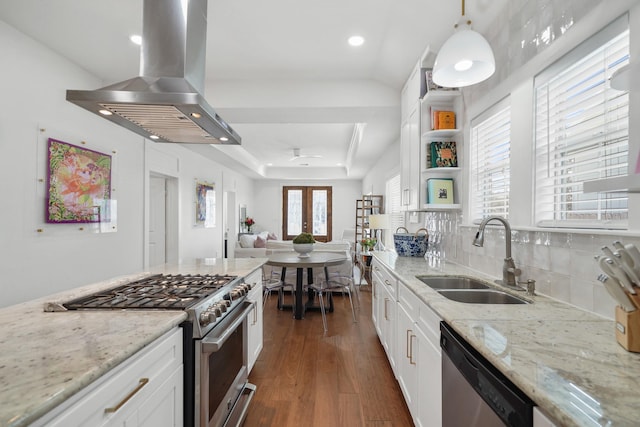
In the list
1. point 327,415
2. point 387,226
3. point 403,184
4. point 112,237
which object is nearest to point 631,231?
point 327,415

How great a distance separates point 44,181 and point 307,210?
766cm

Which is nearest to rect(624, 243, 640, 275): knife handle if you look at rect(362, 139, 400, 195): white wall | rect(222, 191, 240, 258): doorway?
rect(362, 139, 400, 195): white wall

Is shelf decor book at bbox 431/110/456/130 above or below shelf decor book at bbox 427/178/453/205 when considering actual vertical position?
above

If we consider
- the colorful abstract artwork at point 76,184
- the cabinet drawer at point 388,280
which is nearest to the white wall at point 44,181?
the colorful abstract artwork at point 76,184

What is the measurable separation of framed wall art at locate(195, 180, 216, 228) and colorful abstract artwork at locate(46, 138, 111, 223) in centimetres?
230

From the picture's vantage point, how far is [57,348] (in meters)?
0.87

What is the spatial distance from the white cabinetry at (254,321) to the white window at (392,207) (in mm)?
2958

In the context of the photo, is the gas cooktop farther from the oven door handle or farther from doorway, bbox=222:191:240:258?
doorway, bbox=222:191:240:258

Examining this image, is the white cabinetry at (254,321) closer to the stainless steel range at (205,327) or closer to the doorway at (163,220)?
the stainless steel range at (205,327)

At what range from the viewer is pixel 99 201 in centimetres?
307

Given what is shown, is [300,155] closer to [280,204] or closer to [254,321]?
[280,204]

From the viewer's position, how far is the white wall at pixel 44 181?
223 cm

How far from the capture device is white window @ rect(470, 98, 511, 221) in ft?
6.14

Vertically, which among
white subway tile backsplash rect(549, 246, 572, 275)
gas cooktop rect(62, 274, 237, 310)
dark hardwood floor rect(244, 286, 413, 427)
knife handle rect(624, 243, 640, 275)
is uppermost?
knife handle rect(624, 243, 640, 275)
